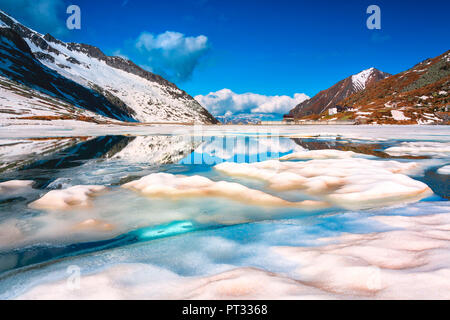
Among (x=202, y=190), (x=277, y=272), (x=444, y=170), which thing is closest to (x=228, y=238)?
(x=277, y=272)

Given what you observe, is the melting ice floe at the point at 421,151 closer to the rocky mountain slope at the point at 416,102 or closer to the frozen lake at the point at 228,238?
the frozen lake at the point at 228,238

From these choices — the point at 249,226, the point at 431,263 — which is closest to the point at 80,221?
the point at 249,226

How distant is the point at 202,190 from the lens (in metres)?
7.59

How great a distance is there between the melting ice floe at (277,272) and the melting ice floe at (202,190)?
6.75 ft

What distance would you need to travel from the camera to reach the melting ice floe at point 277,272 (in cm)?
263

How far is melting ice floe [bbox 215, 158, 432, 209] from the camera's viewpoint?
22.0 ft

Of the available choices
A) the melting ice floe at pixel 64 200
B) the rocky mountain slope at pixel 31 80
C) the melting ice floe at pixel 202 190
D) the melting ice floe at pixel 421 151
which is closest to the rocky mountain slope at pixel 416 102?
the melting ice floe at pixel 421 151

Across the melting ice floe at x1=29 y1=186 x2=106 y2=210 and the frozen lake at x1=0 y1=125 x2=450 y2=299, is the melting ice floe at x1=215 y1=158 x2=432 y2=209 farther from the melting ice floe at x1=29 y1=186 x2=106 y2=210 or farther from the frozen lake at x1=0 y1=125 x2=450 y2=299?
the melting ice floe at x1=29 y1=186 x2=106 y2=210

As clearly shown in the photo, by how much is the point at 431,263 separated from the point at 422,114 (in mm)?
115760

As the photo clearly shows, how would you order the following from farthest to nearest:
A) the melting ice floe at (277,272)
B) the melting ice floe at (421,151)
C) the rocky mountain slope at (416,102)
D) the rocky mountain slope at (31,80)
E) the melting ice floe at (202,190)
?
the rocky mountain slope at (31,80) → the rocky mountain slope at (416,102) → the melting ice floe at (421,151) → the melting ice floe at (202,190) → the melting ice floe at (277,272)

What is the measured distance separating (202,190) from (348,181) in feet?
15.1

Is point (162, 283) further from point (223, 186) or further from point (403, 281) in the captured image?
point (223, 186)

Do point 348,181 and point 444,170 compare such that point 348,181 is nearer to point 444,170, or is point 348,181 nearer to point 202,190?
point 202,190

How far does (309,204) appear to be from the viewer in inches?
253
